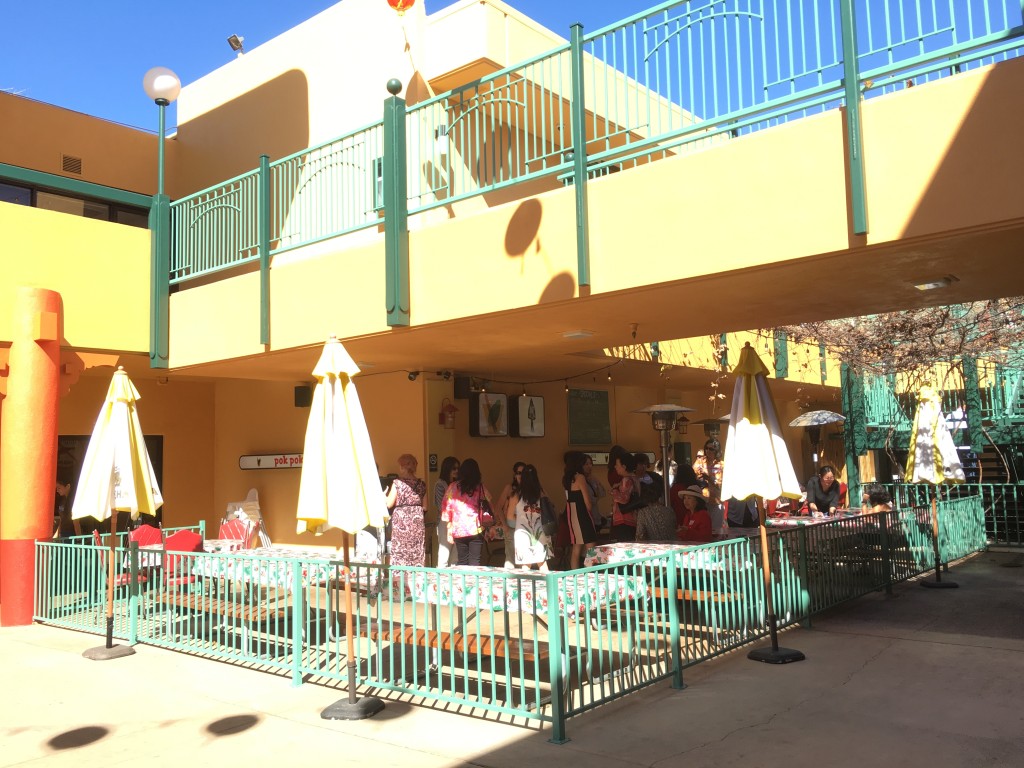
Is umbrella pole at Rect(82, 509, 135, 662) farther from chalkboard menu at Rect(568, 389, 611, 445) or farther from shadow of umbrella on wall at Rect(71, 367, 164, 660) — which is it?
chalkboard menu at Rect(568, 389, 611, 445)

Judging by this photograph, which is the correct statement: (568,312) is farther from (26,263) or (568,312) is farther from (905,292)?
(26,263)

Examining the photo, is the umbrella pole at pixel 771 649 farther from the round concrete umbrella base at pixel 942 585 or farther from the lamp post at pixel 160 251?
the lamp post at pixel 160 251

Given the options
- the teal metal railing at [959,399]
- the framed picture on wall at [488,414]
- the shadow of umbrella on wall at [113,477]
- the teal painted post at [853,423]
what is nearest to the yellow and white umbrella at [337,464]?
the shadow of umbrella on wall at [113,477]

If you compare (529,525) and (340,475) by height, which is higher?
(340,475)

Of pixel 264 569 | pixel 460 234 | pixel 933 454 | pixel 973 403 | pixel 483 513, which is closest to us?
pixel 264 569

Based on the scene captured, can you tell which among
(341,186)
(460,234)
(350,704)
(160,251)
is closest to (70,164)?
(160,251)

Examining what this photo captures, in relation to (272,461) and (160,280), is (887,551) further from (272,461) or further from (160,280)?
(160,280)

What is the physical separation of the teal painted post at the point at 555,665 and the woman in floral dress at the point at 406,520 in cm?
452

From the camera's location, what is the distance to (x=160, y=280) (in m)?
11.5

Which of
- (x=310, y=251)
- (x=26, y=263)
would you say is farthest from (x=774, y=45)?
(x=26, y=263)

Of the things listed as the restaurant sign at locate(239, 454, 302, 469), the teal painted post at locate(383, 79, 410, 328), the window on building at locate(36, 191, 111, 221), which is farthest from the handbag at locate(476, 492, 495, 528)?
the window on building at locate(36, 191, 111, 221)

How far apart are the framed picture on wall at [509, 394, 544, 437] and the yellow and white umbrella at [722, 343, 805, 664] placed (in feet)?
18.8

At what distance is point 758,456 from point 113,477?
5949 millimetres

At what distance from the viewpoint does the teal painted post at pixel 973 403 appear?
14711 mm
